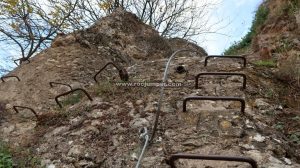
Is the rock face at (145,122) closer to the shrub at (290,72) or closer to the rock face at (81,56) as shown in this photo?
the rock face at (81,56)

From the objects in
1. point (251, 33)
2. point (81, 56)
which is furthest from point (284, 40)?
point (251, 33)

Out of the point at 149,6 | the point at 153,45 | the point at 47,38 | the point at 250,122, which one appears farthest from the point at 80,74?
the point at 149,6

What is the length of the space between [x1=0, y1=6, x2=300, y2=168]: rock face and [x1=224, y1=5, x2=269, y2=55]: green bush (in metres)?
4.59

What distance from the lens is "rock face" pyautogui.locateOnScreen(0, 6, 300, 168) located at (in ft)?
8.72

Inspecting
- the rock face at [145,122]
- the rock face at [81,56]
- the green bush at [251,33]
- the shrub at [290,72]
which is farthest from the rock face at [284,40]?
the rock face at [81,56]

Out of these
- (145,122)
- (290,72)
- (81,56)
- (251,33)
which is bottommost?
(145,122)

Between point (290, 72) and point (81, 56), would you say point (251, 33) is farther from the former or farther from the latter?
point (290, 72)

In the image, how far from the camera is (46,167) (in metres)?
2.87

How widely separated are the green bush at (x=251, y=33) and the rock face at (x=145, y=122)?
4586 millimetres

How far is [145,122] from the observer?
313 cm

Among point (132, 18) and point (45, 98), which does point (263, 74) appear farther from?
point (132, 18)

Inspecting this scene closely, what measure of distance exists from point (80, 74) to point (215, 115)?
286cm

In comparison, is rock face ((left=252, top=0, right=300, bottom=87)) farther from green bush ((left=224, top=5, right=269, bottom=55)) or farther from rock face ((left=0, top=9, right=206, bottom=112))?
rock face ((left=0, top=9, right=206, bottom=112))

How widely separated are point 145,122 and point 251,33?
7.38 meters
